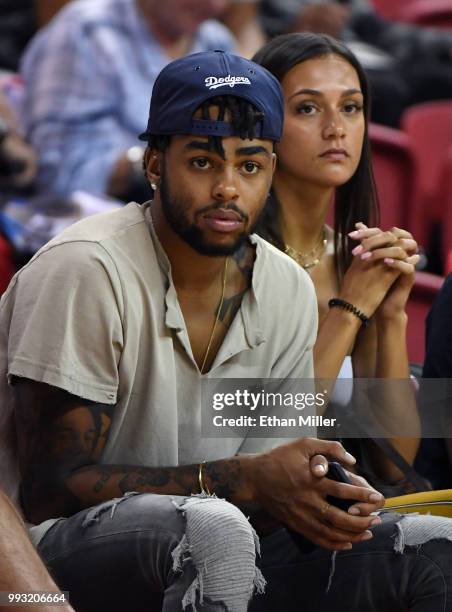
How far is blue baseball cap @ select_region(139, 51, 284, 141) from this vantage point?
2334mm

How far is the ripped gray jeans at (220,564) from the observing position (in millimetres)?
2051

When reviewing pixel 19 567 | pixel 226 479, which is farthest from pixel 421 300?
pixel 19 567

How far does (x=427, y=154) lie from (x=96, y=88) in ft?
4.46

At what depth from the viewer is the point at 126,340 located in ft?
7.56

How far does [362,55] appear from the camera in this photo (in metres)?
5.64

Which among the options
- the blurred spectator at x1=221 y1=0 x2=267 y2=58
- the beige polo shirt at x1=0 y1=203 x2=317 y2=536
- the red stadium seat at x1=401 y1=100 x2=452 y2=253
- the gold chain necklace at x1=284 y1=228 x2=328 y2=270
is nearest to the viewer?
the beige polo shirt at x1=0 y1=203 x2=317 y2=536

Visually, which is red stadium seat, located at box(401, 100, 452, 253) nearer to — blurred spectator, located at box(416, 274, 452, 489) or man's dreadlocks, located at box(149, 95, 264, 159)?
blurred spectator, located at box(416, 274, 452, 489)

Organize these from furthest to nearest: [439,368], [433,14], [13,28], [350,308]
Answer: [433,14] → [13,28] → [350,308] → [439,368]

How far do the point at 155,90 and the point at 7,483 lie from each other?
2.46 ft

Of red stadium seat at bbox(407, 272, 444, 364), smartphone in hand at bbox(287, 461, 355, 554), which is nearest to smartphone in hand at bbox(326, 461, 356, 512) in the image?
smartphone in hand at bbox(287, 461, 355, 554)

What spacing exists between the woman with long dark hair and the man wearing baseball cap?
41 centimetres

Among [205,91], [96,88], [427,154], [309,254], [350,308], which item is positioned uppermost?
[96,88]

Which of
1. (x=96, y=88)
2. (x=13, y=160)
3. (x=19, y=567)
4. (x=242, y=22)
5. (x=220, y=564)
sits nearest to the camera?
(x=19, y=567)

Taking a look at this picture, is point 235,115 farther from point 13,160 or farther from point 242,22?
point 242,22
